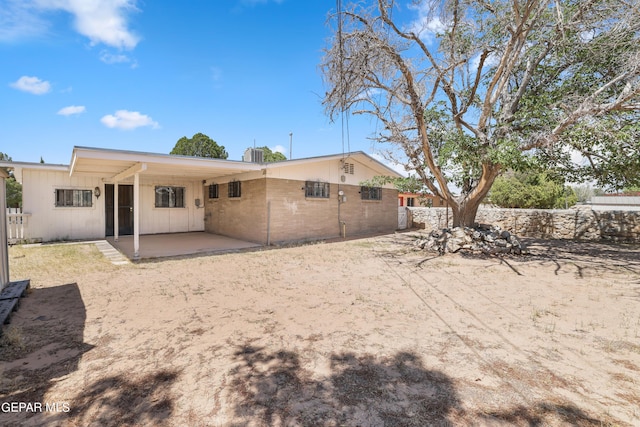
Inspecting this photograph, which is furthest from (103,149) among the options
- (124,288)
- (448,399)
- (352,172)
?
(352,172)

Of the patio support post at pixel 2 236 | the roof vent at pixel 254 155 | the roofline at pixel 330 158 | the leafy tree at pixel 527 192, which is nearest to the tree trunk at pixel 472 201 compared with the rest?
the roofline at pixel 330 158

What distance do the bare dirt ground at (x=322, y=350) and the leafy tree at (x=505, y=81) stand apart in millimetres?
3468

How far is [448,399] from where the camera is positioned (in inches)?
92.0

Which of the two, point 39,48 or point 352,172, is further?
point 352,172

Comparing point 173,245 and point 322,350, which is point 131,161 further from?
point 322,350

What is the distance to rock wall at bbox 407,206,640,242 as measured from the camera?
12.1 m

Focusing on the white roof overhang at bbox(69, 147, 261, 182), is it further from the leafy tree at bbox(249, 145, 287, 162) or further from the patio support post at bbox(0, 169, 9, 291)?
the leafy tree at bbox(249, 145, 287, 162)

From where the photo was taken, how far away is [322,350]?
314 centimetres

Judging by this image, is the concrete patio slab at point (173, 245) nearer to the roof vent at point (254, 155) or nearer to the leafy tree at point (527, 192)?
the roof vent at point (254, 155)

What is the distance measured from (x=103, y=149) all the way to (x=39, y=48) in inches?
128

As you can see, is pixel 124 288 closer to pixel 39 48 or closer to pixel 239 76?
pixel 39 48

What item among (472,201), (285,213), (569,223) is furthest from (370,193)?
(569,223)

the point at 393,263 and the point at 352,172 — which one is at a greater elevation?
the point at 352,172

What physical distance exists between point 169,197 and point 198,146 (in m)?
16.8
